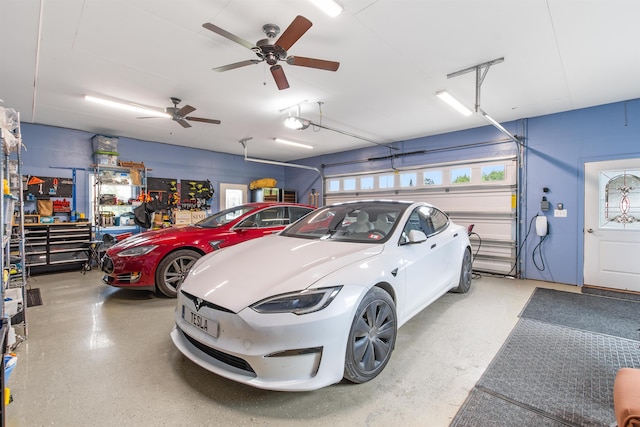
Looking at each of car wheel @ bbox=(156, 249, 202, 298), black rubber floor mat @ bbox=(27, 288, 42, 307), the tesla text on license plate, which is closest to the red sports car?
car wheel @ bbox=(156, 249, 202, 298)

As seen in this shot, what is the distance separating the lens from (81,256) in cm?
539

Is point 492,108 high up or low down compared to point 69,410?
up

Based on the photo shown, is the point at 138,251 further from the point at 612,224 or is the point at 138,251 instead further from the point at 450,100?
the point at 612,224

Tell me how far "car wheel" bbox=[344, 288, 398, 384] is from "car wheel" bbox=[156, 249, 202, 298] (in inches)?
99.7

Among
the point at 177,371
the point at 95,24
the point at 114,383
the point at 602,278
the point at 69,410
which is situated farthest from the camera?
the point at 602,278

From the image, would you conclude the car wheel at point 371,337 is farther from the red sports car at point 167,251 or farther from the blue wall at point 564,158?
the blue wall at point 564,158

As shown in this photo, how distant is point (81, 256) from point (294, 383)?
5879 mm

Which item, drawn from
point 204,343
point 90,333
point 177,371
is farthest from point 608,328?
point 90,333

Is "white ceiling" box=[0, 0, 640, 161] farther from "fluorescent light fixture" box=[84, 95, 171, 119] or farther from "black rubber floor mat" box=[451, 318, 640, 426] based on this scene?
"black rubber floor mat" box=[451, 318, 640, 426]

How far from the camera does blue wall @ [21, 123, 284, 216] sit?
214 inches

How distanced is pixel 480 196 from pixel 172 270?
552 cm

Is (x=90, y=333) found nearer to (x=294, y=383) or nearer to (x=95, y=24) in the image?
(x=294, y=383)

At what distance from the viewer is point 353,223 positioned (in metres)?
2.70

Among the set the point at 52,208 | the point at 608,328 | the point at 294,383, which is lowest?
the point at 608,328
